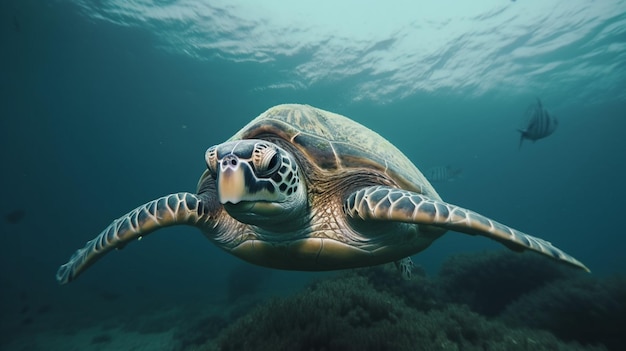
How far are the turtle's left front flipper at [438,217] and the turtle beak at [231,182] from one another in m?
1.08

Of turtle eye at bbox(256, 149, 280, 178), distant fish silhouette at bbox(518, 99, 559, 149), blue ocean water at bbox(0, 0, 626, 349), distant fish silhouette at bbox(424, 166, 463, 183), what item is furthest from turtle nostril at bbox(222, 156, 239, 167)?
distant fish silhouette at bbox(424, 166, 463, 183)

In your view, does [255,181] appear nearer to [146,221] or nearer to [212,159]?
[212,159]

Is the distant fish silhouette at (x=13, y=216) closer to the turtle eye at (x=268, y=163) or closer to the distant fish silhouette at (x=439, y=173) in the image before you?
the turtle eye at (x=268, y=163)

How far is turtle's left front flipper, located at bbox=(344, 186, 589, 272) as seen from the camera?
203cm

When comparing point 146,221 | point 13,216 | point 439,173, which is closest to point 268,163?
point 146,221

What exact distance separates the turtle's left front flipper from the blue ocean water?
761cm

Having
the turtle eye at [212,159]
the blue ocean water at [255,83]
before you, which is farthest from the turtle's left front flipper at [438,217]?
the blue ocean water at [255,83]

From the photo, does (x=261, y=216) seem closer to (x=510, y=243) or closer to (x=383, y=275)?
(x=510, y=243)

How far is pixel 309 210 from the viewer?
109 inches

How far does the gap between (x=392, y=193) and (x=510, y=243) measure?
908mm

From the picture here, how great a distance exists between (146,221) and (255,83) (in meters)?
22.2

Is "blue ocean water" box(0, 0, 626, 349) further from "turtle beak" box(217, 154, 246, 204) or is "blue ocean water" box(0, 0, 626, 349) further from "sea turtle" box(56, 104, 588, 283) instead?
"turtle beak" box(217, 154, 246, 204)

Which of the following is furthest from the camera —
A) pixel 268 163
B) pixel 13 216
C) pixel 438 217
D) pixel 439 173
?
pixel 13 216

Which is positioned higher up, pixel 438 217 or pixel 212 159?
pixel 212 159
